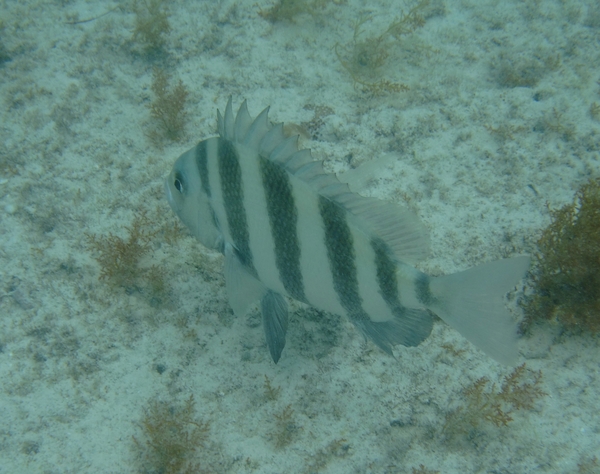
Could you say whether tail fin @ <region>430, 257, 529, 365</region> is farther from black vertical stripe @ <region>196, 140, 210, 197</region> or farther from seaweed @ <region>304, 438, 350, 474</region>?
black vertical stripe @ <region>196, 140, 210, 197</region>

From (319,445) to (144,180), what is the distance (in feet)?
9.12

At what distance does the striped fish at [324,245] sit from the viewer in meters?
1.98

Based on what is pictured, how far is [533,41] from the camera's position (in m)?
4.95

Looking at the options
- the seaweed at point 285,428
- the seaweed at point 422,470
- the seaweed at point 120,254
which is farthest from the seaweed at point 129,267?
the seaweed at point 422,470

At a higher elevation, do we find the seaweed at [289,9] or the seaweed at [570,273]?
the seaweed at [289,9]

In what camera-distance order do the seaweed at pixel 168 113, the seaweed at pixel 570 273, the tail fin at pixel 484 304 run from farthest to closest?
the seaweed at pixel 168 113 → the seaweed at pixel 570 273 → the tail fin at pixel 484 304

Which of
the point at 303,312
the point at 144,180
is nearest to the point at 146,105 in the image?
the point at 144,180

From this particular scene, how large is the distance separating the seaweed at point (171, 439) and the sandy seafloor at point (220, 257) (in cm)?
4

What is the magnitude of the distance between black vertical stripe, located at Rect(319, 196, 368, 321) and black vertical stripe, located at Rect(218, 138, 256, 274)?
477 mm

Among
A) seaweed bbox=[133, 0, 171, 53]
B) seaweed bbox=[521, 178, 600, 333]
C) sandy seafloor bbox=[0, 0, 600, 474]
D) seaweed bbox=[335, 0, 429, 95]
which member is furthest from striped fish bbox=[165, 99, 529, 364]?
seaweed bbox=[133, 0, 171, 53]

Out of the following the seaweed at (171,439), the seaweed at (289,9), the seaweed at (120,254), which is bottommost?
the seaweed at (171,439)

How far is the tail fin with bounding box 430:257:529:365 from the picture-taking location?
1898 mm

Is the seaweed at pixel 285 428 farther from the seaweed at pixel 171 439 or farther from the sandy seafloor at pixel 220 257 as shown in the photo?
the seaweed at pixel 171 439

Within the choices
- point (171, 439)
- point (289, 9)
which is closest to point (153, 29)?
point (289, 9)
